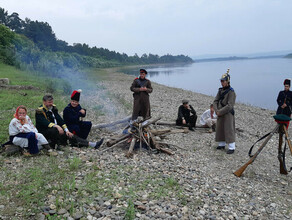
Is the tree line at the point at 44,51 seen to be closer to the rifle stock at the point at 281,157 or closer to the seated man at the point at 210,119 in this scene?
the seated man at the point at 210,119

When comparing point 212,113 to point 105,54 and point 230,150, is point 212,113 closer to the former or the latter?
point 230,150

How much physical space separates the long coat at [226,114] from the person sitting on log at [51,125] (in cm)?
390

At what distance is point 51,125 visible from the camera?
223 inches

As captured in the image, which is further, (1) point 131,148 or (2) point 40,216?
(1) point 131,148

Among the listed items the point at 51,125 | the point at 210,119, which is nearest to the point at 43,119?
the point at 51,125

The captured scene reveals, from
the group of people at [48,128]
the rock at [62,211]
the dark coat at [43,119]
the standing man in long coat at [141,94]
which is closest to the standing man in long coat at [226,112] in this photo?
the standing man in long coat at [141,94]

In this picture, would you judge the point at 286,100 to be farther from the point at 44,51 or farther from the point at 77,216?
the point at 44,51

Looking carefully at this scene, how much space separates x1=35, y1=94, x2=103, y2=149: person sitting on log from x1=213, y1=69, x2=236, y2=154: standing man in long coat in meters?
3.90

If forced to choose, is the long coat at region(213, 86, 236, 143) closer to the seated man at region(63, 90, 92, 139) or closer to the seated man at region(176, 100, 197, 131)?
the seated man at region(176, 100, 197, 131)

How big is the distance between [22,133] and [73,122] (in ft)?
4.51

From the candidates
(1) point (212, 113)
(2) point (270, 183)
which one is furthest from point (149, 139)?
(1) point (212, 113)

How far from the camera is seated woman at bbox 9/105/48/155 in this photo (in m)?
5.11

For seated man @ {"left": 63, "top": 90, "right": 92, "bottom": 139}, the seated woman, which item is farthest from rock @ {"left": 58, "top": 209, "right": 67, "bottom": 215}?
seated man @ {"left": 63, "top": 90, "right": 92, "bottom": 139}

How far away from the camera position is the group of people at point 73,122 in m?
5.16
